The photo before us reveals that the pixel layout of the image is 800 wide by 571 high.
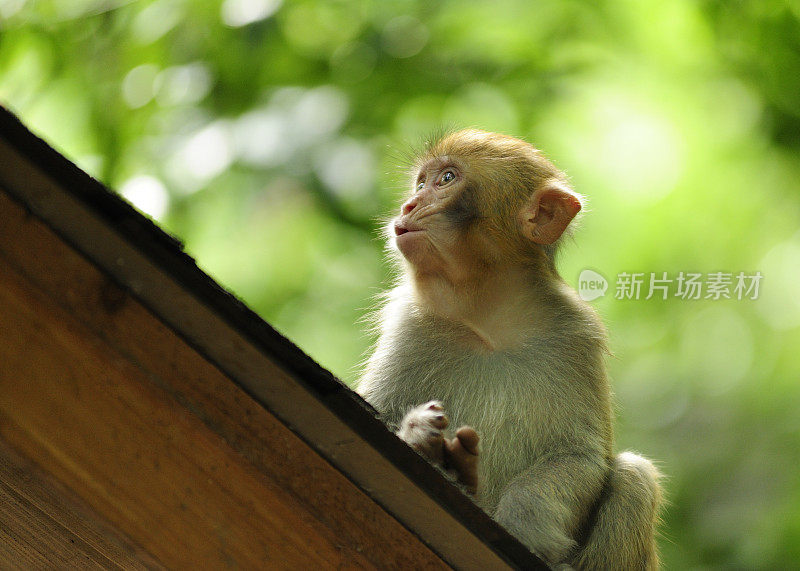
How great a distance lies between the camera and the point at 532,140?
462 centimetres

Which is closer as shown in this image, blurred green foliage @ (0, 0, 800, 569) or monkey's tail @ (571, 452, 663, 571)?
monkey's tail @ (571, 452, 663, 571)

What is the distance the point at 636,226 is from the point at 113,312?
3.67m

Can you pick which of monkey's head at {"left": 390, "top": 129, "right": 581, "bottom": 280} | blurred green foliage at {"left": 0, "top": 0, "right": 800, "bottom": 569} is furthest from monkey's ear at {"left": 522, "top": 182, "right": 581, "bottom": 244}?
blurred green foliage at {"left": 0, "top": 0, "right": 800, "bottom": 569}

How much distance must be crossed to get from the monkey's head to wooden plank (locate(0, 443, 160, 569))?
1667mm

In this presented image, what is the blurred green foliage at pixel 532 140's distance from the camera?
173 inches

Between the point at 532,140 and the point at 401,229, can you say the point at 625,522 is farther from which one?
the point at 532,140

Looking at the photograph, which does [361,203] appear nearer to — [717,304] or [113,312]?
[717,304]

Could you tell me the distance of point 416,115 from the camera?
4574 millimetres

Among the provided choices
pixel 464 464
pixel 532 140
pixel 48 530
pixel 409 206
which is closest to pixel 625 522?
pixel 464 464

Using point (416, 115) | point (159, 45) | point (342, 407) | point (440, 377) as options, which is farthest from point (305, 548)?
point (159, 45)

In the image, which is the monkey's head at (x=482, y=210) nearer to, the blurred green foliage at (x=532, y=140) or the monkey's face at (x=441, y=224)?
the monkey's face at (x=441, y=224)

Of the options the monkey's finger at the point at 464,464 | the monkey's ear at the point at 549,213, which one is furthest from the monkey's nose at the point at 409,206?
the monkey's finger at the point at 464,464

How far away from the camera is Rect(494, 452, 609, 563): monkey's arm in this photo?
101 inches

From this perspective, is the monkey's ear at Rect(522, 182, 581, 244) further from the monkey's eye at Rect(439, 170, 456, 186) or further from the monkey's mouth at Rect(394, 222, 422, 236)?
the monkey's mouth at Rect(394, 222, 422, 236)
